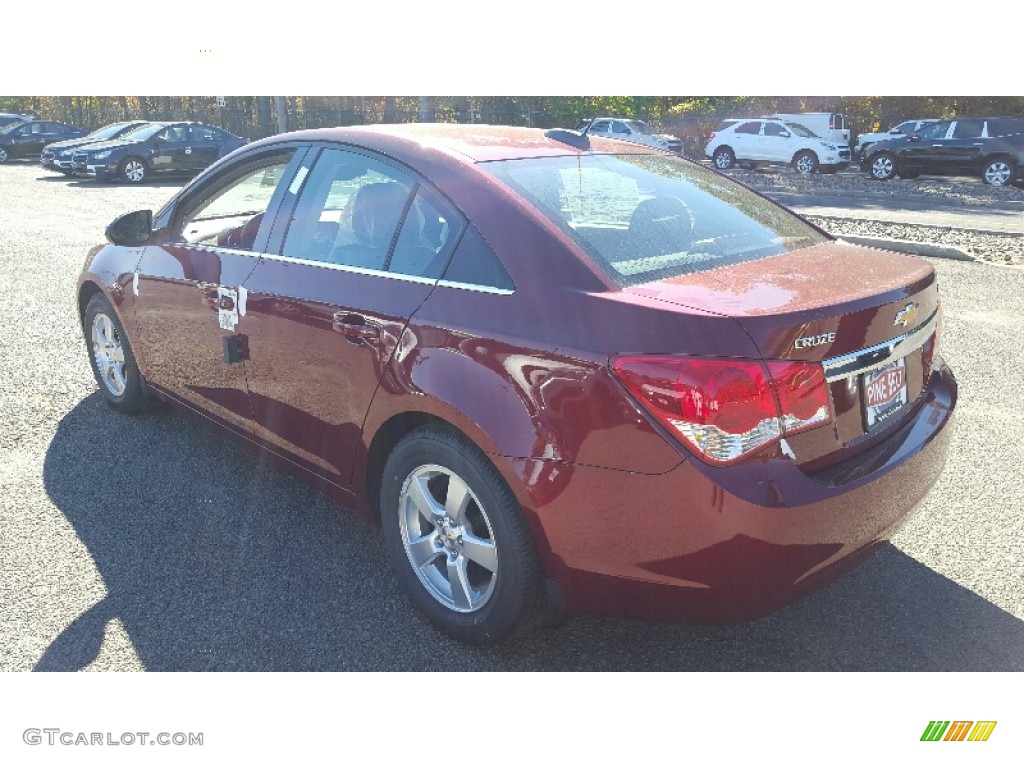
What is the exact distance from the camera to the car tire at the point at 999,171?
17266mm

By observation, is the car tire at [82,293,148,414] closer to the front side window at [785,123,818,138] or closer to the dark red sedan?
the dark red sedan

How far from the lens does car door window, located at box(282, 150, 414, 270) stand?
3008mm

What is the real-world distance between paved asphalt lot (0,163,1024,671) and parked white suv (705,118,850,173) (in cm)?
1787

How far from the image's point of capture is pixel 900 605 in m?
3.01

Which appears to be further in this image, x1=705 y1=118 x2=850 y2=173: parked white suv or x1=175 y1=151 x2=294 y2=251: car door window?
x1=705 y1=118 x2=850 y2=173: parked white suv

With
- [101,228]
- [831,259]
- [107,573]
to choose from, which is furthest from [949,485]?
[101,228]

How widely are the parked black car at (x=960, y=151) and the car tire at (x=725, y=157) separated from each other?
12.6 feet

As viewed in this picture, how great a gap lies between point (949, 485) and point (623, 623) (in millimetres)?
1841

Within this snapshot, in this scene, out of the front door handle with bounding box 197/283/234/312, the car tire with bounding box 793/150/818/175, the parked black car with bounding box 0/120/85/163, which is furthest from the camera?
the parked black car with bounding box 0/120/85/163

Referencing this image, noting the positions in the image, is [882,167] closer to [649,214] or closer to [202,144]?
[202,144]

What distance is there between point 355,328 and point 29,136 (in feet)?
85.8

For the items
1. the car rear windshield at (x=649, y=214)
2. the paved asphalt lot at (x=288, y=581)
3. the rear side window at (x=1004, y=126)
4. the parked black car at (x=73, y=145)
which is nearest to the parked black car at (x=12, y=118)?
the parked black car at (x=73, y=145)

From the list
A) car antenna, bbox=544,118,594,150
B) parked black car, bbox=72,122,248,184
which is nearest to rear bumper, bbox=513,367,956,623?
car antenna, bbox=544,118,594,150
